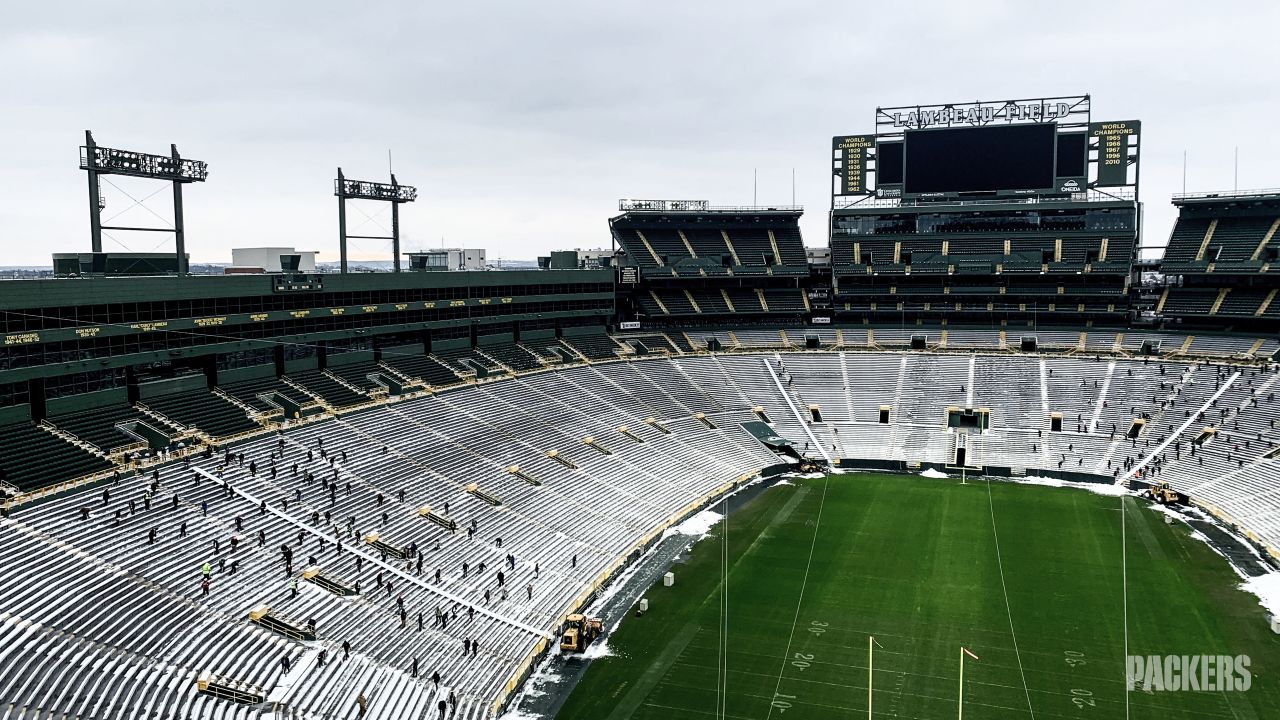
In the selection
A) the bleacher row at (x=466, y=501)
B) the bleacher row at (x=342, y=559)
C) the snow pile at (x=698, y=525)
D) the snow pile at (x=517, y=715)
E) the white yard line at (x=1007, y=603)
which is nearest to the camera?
the bleacher row at (x=342, y=559)

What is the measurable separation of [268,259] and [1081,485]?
203 ft

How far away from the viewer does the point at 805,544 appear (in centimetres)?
5200

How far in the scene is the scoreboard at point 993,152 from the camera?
9012 centimetres

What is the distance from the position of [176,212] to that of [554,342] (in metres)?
37.1

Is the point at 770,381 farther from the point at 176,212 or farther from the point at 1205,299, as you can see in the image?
the point at 176,212

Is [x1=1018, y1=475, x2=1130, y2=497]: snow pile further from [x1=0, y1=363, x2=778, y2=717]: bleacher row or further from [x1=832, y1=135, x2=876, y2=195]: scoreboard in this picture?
[x1=832, y1=135, x2=876, y2=195]: scoreboard

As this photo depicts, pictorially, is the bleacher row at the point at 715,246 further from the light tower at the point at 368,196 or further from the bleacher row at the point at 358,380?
the light tower at the point at 368,196

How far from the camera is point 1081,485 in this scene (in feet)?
215

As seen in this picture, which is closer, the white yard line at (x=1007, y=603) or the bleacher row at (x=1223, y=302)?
the white yard line at (x=1007, y=603)

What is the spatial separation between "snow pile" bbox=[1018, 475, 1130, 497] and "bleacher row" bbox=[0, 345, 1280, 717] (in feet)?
5.43

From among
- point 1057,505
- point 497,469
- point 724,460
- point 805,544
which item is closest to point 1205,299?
point 1057,505

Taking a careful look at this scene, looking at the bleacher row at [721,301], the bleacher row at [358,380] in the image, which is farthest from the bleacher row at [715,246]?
the bleacher row at [358,380]

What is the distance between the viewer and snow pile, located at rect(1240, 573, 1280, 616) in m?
41.7

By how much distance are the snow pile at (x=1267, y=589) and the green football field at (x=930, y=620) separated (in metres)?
0.69
